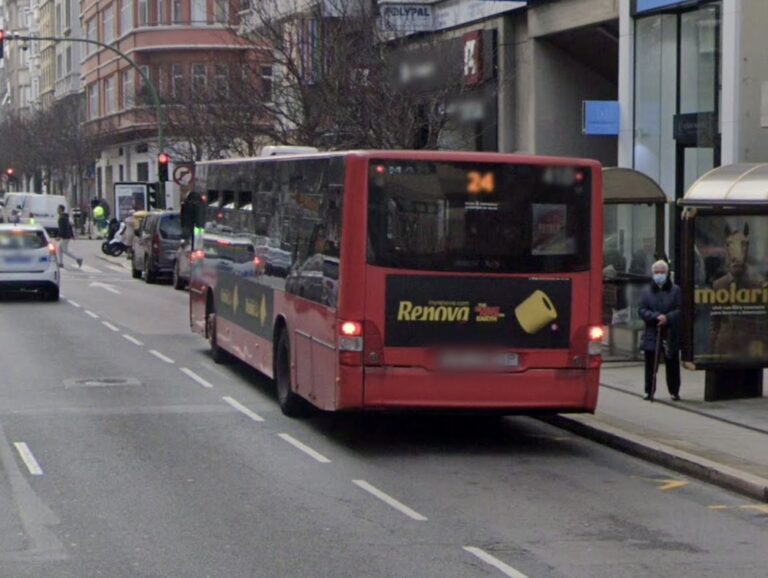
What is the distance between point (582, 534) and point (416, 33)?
80.9 feet

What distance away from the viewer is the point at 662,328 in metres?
17.2

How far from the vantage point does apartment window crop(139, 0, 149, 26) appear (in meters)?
71.0

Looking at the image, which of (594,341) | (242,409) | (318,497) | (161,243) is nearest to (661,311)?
(594,341)

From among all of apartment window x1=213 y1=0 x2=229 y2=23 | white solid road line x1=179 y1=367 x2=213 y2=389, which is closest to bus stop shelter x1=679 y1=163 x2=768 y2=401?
white solid road line x1=179 y1=367 x2=213 y2=389

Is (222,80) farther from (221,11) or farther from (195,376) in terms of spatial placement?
(195,376)

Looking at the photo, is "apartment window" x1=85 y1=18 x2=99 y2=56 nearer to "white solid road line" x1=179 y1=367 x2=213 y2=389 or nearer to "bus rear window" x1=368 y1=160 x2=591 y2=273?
"white solid road line" x1=179 y1=367 x2=213 y2=389

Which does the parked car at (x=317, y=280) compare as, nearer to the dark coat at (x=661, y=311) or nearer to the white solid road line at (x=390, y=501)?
the white solid road line at (x=390, y=501)

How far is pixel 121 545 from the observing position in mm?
9766

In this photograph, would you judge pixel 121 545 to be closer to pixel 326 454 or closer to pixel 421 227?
pixel 326 454

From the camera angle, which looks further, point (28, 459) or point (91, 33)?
point (91, 33)

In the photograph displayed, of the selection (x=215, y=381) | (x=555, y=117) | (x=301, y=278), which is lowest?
(x=215, y=381)

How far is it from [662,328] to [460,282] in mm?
4154

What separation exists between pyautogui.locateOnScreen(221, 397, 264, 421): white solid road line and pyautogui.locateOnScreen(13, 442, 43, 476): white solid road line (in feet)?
9.19

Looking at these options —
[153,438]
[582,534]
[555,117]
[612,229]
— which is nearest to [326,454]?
[153,438]
